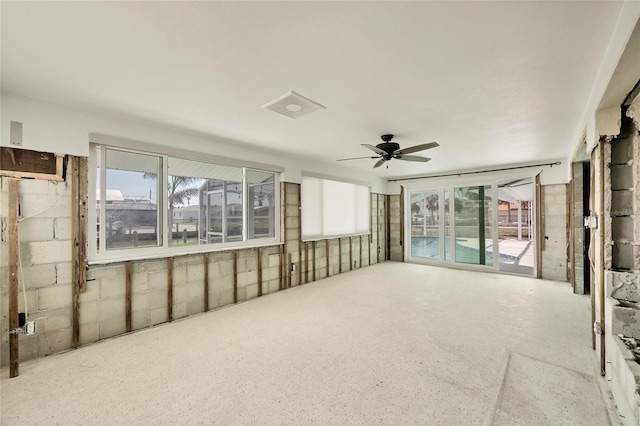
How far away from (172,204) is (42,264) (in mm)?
1388

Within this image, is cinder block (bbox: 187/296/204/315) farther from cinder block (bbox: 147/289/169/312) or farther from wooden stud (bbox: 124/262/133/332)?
wooden stud (bbox: 124/262/133/332)

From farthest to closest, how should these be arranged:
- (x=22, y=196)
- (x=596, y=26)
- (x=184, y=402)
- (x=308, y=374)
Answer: (x=22, y=196), (x=308, y=374), (x=184, y=402), (x=596, y=26)

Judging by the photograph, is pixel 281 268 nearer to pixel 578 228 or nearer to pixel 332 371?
pixel 332 371

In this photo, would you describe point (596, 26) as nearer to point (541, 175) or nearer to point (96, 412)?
point (96, 412)

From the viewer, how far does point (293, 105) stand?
269cm

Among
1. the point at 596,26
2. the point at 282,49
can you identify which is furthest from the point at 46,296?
the point at 596,26

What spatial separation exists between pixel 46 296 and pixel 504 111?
16.7 feet

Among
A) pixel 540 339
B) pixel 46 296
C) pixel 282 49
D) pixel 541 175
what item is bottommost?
pixel 540 339

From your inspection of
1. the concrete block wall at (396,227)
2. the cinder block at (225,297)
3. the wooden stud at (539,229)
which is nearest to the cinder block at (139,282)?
the cinder block at (225,297)

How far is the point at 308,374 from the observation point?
228cm

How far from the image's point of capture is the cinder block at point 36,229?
2.55 metres

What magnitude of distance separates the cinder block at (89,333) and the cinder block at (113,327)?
0.04 metres

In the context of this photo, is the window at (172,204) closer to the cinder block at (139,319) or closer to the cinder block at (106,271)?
the cinder block at (106,271)

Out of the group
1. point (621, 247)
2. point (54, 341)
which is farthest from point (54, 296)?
point (621, 247)
